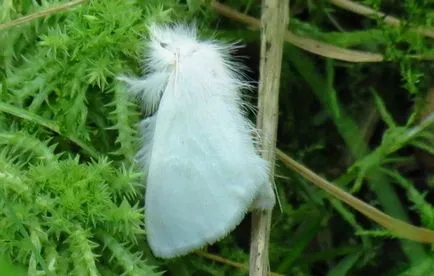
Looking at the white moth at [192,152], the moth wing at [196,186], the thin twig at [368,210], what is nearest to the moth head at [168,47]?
the white moth at [192,152]

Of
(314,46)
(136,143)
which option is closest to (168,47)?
(136,143)

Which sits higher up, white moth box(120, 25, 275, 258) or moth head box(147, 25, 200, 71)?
moth head box(147, 25, 200, 71)

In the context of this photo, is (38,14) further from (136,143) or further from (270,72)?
(270,72)

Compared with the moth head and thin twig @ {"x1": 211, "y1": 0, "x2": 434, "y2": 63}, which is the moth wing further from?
thin twig @ {"x1": 211, "y1": 0, "x2": 434, "y2": 63}

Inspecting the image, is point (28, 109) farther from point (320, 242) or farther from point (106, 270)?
point (320, 242)

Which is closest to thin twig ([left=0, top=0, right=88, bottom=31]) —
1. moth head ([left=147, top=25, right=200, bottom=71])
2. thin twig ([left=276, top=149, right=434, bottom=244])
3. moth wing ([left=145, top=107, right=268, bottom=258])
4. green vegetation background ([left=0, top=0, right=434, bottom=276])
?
green vegetation background ([left=0, top=0, right=434, bottom=276])

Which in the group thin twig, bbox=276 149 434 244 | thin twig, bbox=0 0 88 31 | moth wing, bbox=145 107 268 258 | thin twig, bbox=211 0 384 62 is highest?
thin twig, bbox=0 0 88 31

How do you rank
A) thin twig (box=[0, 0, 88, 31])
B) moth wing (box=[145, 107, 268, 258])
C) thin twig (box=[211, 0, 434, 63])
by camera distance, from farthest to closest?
1. thin twig (box=[211, 0, 434, 63])
2. thin twig (box=[0, 0, 88, 31])
3. moth wing (box=[145, 107, 268, 258])
